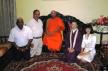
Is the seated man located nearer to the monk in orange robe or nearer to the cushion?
the monk in orange robe

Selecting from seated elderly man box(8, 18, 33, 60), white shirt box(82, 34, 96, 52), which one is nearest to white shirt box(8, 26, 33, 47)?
seated elderly man box(8, 18, 33, 60)

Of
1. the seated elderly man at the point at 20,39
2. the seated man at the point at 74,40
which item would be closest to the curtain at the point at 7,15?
the seated elderly man at the point at 20,39

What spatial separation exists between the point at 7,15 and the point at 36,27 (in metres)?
0.98

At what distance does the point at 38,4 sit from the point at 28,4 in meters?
0.29

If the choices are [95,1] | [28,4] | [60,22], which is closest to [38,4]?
[28,4]

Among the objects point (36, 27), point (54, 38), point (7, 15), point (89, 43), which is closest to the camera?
point (89, 43)

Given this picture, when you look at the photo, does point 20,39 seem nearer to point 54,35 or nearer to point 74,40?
point 54,35

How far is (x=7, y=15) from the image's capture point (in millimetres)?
6707

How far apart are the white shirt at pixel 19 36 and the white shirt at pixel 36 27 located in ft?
0.86

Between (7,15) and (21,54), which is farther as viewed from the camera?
(7,15)

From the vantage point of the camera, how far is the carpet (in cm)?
545

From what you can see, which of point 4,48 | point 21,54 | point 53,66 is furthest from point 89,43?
point 4,48

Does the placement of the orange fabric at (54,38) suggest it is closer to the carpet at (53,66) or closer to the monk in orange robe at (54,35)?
the monk in orange robe at (54,35)

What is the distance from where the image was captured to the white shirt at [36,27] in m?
6.27
